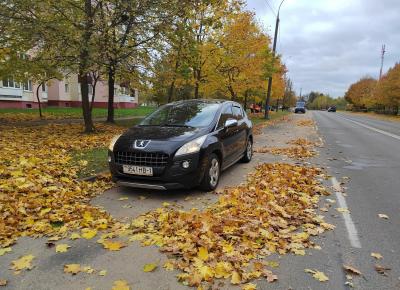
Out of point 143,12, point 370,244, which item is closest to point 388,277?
point 370,244

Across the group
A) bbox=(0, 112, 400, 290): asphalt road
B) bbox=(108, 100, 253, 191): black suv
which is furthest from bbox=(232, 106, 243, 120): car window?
bbox=(0, 112, 400, 290): asphalt road

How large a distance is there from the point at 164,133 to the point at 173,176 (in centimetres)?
97

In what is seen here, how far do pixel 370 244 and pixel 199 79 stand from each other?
705 inches

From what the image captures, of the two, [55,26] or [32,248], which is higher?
[55,26]

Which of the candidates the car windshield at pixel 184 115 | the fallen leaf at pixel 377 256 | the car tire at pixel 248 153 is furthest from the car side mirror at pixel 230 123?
the fallen leaf at pixel 377 256

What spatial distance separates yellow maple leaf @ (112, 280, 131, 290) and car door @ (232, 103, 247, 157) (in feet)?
17.1

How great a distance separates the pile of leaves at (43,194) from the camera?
4.84 m

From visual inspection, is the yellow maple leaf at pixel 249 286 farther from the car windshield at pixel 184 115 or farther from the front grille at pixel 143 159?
the car windshield at pixel 184 115

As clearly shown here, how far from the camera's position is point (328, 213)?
5625mm

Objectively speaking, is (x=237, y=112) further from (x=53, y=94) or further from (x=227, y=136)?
(x=53, y=94)

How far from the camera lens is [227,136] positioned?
25.2 ft

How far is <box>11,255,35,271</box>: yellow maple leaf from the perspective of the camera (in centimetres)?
381

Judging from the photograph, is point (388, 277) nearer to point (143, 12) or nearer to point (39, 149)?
point (39, 149)

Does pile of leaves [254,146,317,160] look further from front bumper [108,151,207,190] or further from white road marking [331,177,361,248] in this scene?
front bumper [108,151,207,190]
